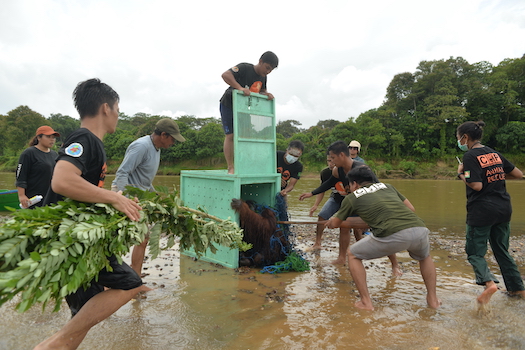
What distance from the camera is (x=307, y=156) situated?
37.8 metres

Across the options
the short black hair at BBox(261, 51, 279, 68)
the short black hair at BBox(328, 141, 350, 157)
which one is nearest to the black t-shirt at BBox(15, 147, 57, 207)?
the short black hair at BBox(261, 51, 279, 68)

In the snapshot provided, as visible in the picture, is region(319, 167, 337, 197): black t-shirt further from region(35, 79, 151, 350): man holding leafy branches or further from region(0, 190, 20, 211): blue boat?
region(0, 190, 20, 211): blue boat

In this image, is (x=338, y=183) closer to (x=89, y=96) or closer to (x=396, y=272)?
(x=396, y=272)

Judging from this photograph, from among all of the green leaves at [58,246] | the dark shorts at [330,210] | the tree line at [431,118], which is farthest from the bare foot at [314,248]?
the tree line at [431,118]

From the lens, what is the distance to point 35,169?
493cm

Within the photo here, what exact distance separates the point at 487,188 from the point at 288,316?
273cm

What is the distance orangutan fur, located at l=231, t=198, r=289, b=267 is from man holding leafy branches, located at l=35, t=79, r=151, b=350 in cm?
267

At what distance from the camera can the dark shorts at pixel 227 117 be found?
5549 millimetres

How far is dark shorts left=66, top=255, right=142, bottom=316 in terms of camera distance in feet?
7.53

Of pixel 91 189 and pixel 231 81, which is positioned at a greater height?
pixel 231 81

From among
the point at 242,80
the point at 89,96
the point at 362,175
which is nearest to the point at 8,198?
the point at 242,80

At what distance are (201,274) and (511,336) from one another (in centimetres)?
360

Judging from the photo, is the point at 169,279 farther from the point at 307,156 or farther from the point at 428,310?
the point at 307,156

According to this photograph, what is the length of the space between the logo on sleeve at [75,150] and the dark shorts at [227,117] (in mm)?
3448
